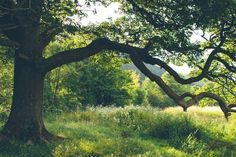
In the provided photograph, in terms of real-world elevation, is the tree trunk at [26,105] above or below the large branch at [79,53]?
below

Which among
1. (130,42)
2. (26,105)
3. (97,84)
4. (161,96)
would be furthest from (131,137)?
(161,96)

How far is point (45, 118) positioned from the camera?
2936 centimetres

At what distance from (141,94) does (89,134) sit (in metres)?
72.2

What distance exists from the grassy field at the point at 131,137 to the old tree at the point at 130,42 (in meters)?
1.84

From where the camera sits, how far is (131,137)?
22.9 m

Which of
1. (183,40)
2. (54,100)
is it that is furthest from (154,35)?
(54,100)

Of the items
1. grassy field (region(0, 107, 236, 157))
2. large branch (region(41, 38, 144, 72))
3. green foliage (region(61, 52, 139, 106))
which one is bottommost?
grassy field (region(0, 107, 236, 157))

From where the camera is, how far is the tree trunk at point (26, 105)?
59.1 feet

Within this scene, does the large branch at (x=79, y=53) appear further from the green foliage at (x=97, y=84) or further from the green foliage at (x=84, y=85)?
the green foliage at (x=97, y=84)

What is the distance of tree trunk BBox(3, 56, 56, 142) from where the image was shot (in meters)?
18.0

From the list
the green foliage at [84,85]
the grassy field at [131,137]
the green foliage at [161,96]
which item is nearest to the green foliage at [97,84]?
the green foliage at [84,85]

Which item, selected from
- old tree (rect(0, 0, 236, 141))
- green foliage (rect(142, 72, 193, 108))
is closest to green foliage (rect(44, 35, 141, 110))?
old tree (rect(0, 0, 236, 141))

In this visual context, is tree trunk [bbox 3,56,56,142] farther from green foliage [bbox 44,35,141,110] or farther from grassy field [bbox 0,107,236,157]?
green foliage [bbox 44,35,141,110]

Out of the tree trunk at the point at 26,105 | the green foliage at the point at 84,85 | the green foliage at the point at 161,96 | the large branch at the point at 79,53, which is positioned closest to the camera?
the tree trunk at the point at 26,105
